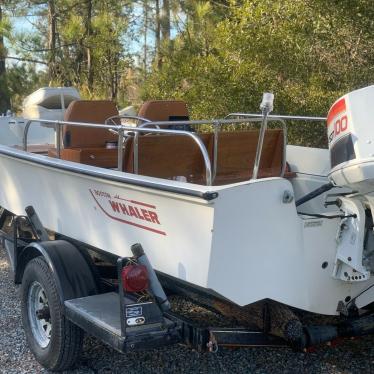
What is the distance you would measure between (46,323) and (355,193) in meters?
2.15

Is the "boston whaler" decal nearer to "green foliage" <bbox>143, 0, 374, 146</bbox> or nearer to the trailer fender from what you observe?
the trailer fender

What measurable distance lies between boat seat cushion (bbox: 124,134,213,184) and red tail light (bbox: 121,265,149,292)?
2.97ft

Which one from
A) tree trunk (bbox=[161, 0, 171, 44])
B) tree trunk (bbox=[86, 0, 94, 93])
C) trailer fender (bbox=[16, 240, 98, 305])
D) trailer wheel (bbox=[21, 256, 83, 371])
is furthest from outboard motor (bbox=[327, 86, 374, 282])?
tree trunk (bbox=[161, 0, 171, 44])

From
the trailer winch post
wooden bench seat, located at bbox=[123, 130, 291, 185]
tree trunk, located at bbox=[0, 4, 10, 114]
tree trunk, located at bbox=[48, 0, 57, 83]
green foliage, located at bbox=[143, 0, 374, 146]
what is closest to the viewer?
the trailer winch post

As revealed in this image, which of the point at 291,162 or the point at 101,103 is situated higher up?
the point at 101,103

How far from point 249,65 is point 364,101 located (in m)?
4.83

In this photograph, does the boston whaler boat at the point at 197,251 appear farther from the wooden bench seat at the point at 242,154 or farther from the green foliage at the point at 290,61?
the green foliage at the point at 290,61

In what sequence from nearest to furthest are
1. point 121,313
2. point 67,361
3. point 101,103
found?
1. point 121,313
2. point 67,361
3. point 101,103

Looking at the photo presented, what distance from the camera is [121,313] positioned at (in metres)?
3.02

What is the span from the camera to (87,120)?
5152mm

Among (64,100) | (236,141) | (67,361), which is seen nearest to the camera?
(67,361)

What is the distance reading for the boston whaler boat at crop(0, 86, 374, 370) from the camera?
115 inches

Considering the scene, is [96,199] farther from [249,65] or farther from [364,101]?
[249,65]

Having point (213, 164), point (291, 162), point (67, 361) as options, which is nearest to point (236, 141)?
point (213, 164)
